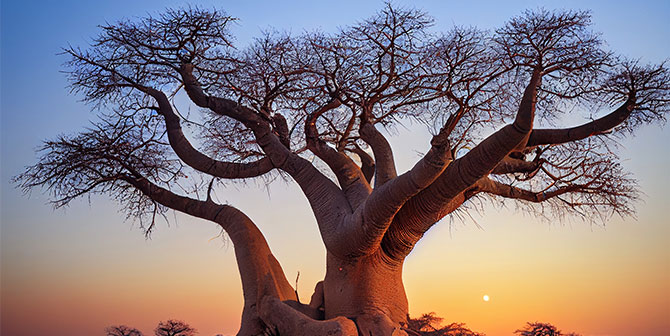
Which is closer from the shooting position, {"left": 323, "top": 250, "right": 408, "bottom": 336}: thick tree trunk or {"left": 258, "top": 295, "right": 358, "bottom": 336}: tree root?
{"left": 258, "top": 295, "right": 358, "bottom": 336}: tree root

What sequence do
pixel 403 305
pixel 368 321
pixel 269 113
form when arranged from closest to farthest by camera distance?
pixel 368 321 → pixel 403 305 → pixel 269 113

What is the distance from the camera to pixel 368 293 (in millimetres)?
7844

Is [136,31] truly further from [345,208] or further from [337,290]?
[337,290]

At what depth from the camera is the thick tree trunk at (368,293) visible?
7.72 metres

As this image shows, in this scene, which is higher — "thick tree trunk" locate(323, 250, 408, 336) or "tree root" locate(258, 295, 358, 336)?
"thick tree trunk" locate(323, 250, 408, 336)

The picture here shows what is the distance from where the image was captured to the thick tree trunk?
7.72 m

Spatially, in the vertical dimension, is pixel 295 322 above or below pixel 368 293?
below

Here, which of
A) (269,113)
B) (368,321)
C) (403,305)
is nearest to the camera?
(368,321)

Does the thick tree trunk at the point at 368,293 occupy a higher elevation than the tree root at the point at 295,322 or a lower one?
higher

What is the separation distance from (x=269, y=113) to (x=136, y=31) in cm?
217

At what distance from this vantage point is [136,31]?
28.0ft

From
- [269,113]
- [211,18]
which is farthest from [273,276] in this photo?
[211,18]

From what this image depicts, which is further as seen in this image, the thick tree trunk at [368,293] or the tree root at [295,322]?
the thick tree trunk at [368,293]

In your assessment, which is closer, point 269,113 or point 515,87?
point 515,87
